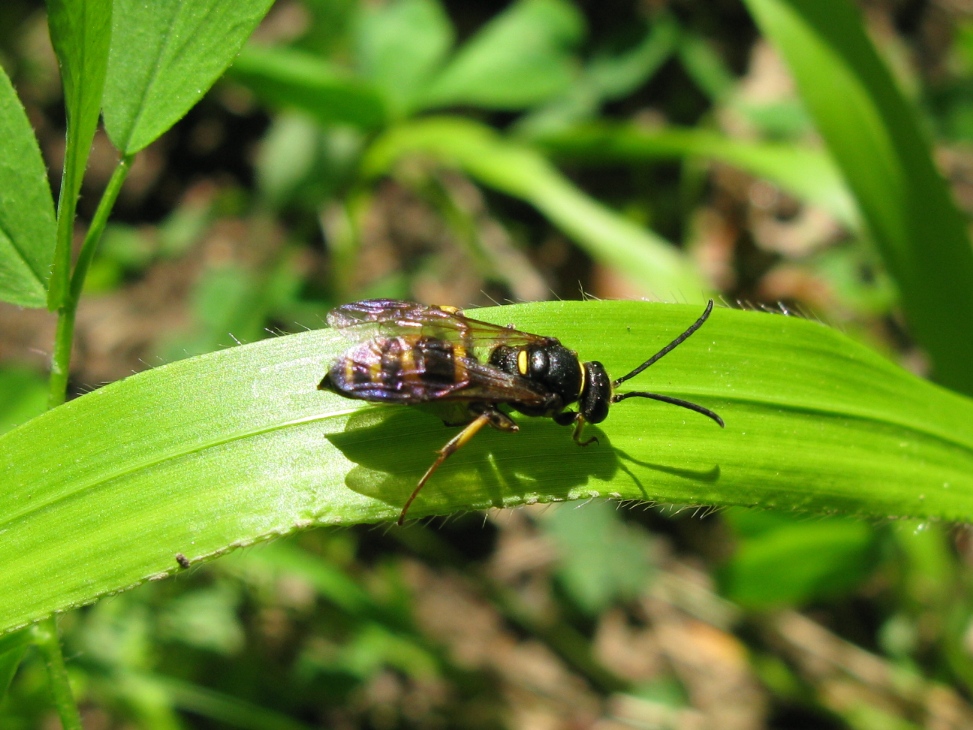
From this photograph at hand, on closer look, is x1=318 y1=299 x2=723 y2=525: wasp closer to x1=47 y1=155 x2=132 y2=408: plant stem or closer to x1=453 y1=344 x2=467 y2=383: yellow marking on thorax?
x1=453 y1=344 x2=467 y2=383: yellow marking on thorax

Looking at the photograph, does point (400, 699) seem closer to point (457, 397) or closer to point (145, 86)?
point (457, 397)

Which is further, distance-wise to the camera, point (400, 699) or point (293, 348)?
point (400, 699)

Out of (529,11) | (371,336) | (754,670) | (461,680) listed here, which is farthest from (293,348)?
(754,670)

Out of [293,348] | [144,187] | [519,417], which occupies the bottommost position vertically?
[144,187]

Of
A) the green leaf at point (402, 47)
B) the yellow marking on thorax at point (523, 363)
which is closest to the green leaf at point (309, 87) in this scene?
the green leaf at point (402, 47)

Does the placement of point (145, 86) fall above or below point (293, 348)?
above

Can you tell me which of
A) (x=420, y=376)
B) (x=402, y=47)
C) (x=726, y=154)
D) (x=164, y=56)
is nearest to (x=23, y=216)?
(x=164, y=56)

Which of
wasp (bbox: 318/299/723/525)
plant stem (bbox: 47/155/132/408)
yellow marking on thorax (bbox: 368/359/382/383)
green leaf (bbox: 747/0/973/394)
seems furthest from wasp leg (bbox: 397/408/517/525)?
green leaf (bbox: 747/0/973/394)
